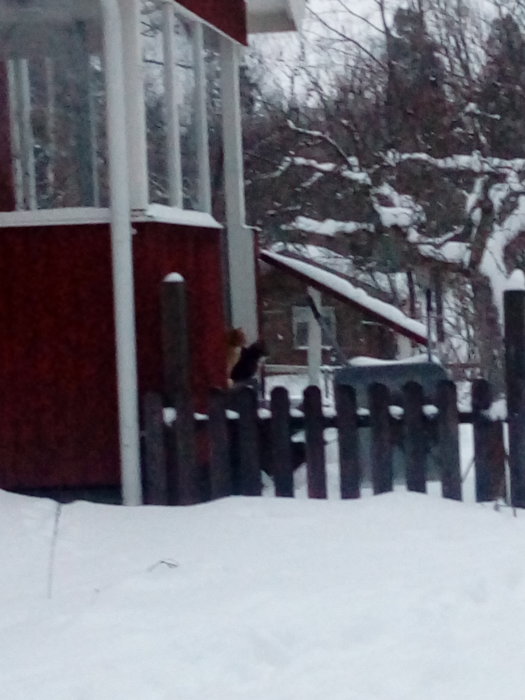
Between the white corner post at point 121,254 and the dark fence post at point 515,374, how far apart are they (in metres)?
2.00

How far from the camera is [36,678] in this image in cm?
378

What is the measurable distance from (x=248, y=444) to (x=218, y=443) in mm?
166

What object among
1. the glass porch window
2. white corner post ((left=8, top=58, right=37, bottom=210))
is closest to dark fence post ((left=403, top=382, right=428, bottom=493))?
the glass porch window

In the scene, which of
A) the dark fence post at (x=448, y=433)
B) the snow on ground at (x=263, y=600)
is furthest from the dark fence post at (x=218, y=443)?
the dark fence post at (x=448, y=433)

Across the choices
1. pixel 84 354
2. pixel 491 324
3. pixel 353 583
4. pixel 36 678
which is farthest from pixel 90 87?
pixel 491 324

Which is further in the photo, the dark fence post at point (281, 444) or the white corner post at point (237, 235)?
the white corner post at point (237, 235)

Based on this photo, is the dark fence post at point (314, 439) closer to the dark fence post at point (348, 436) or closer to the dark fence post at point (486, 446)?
the dark fence post at point (348, 436)

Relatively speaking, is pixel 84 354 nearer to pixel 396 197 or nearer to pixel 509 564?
pixel 509 564

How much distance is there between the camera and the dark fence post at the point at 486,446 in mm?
6121

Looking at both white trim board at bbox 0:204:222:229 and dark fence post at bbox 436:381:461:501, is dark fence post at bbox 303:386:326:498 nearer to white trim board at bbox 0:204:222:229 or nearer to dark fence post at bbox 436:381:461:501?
dark fence post at bbox 436:381:461:501

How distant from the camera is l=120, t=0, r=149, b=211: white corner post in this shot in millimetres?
6316

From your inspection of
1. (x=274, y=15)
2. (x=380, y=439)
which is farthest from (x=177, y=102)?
(x=274, y=15)

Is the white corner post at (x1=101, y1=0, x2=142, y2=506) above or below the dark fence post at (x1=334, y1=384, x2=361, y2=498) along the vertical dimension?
above

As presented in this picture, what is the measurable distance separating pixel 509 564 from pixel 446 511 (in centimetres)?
86
